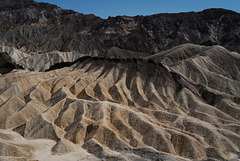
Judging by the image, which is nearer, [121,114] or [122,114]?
[121,114]

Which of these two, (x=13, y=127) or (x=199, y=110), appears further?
(x=199, y=110)

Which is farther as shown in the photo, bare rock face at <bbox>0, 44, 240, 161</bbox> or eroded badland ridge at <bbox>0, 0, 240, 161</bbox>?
bare rock face at <bbox>0, 44, 240, 161</bbox>

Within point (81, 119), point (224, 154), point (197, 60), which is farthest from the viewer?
point (197, 60)

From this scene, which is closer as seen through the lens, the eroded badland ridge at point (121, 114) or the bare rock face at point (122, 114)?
the eroded badland ridge at point (121, 114)

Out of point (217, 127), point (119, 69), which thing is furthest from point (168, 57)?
point (217, 127)

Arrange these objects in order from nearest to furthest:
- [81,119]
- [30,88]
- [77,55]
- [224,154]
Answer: [224,154] → [81,119] → [30,88] → [77,55]

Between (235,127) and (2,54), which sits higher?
(2,54)

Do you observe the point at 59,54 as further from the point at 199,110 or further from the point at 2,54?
the point at 199,110

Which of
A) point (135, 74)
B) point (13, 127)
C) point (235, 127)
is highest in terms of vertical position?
point (135, 74)
